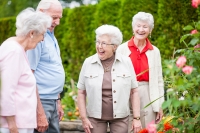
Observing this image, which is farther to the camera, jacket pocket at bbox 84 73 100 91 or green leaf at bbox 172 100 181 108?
jacket pocket at bbox 84 73 100 91

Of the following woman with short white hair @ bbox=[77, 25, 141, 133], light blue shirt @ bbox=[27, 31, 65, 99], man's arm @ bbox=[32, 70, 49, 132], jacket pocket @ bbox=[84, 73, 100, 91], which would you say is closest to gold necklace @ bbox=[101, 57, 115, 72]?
woman with short white hair @ bbox=[77, 25, 141, 133]

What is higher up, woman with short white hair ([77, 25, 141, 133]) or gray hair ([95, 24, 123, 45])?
gray hair ([95, 24, 123, 45])

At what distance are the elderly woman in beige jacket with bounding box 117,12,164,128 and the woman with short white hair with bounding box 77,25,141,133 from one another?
0.35 meters

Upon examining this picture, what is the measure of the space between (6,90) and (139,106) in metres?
1.42

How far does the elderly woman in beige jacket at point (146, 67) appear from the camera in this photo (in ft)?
16.0

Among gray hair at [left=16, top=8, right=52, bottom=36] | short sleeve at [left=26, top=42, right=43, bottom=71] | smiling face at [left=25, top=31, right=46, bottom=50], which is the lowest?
short sleeve at [left=26, top=42, right=43, bottom=71]

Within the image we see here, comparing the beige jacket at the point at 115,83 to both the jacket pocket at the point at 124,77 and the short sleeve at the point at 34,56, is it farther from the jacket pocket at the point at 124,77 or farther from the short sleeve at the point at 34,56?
the short sleeve at the point at 34,56

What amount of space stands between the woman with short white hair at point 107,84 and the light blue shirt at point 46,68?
284 millimetres

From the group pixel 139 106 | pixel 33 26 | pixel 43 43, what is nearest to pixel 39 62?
pixel 43 43

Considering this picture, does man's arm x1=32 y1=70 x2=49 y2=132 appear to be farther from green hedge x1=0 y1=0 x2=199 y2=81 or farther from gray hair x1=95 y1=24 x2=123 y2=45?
green hedge x1=0 y1=0 x2=199 y2=81

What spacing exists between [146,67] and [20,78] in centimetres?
153

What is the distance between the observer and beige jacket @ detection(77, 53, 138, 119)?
441 cm

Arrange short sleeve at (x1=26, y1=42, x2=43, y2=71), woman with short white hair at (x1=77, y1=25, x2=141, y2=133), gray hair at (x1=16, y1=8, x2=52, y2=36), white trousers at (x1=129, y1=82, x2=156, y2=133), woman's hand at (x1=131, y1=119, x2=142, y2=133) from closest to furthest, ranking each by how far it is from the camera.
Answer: gray hair at (x1=16, y1=8, x2=52, y2=36) < short sleeve at (x1=26, y1=42, x2=43, y2=71) < woman with short white hair at (x1=77, y1=25, x2=141, y2=133) < woman's hand at (x1=131, y1=119, x2=142, y2=133) < white trousers at (x1=129, y1=82, x2=156, y2=133)

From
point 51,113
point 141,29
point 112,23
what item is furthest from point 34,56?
point 112,23
